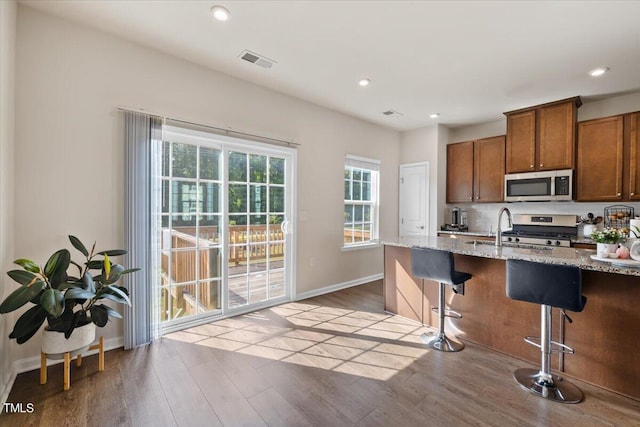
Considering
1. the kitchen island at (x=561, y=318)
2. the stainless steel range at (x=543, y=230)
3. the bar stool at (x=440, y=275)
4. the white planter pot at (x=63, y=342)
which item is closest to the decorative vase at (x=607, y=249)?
the kitchen island at (x=561, y=318)

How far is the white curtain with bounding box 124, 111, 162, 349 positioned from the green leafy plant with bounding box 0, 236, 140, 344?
12.1 inches

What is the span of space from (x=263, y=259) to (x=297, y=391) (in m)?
1.94

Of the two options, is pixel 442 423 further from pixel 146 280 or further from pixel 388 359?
pixel 146 280

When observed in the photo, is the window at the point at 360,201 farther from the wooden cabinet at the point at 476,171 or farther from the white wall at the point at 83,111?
the white wall at the point at 83,111

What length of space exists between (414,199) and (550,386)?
12.0 ft

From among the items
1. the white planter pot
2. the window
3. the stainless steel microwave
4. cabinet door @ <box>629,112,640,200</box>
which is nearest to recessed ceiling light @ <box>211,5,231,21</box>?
the white planter pot

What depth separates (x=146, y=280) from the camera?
105 inches

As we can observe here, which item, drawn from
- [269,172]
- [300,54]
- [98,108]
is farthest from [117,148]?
[300,54]

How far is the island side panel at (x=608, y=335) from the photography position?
1.99m

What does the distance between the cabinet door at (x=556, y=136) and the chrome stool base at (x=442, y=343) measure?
2981 millimetres

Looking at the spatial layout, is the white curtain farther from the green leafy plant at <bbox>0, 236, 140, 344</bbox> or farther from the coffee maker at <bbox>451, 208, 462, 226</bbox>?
the coffee maker at <bbox>451, 208, 462, 226</bbox>

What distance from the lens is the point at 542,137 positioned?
4055mm

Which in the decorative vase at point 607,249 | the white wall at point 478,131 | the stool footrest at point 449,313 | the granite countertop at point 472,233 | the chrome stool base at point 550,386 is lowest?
the chrome stool base at point 550,386

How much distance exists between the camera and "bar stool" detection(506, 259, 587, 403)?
1911mm
